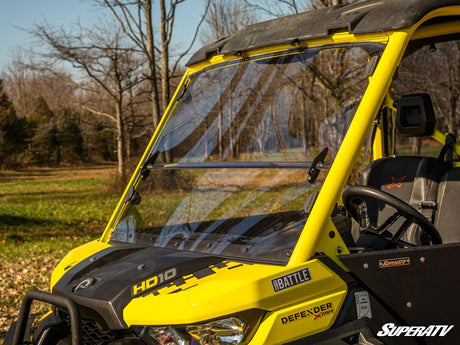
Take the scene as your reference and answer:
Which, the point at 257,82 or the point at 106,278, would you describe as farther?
the point at 257,82

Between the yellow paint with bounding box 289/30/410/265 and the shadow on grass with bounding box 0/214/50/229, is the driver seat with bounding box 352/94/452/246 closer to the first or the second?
the yellow paint with bounding box 289/30/410/265

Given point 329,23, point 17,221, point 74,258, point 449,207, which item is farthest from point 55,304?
point 17,221

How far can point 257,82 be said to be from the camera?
3.19 metres

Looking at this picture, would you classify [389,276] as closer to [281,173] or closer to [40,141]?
[281,173]

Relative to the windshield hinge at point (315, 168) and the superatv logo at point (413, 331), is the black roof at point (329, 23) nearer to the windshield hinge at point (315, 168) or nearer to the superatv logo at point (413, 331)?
the windshield hinge at point (315, 168)

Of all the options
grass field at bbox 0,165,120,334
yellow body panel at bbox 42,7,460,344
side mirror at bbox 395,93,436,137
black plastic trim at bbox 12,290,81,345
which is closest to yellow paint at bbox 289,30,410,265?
yellow body panel at bbox 42,7,460,344

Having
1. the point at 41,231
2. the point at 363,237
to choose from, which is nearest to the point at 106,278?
the point at 363,237

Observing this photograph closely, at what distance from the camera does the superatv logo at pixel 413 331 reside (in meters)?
2.21

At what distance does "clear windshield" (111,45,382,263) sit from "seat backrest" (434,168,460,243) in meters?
0.77

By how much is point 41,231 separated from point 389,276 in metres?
9.41

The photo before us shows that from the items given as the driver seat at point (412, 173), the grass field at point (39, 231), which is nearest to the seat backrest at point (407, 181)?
the driver seat at point (412, 173)

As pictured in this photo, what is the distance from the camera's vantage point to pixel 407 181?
11.1ft

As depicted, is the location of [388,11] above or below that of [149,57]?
below

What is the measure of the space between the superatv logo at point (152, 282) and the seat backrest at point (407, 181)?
1.47 metres
